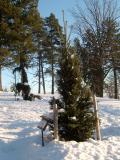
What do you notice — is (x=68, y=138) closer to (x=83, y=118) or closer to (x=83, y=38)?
(x=83, y=118)

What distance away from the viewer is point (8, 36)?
101ft

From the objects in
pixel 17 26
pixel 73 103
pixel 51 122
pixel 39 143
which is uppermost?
pixel 17 26

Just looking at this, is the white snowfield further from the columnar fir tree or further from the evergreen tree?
the evergreen tree

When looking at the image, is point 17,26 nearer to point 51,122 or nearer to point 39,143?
point 51,122

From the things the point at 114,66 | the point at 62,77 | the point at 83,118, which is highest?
the point at 114,66

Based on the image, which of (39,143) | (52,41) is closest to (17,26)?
(39,143)

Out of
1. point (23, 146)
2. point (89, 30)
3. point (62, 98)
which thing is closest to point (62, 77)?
point (62, 98)

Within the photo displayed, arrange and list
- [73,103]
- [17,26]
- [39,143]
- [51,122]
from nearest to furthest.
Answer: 1. [39,143]
2. [73,103]
3. [51,122]
4. [17,26]

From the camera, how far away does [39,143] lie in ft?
50.8

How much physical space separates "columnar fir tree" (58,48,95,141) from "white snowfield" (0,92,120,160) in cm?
68

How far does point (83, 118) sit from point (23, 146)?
2.51 meters

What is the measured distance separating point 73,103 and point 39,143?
1998 millimetres

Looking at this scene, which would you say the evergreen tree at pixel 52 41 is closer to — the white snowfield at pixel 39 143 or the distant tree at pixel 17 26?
the distant tree at pixel 17 26

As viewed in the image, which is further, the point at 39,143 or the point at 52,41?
the point at 52,41
